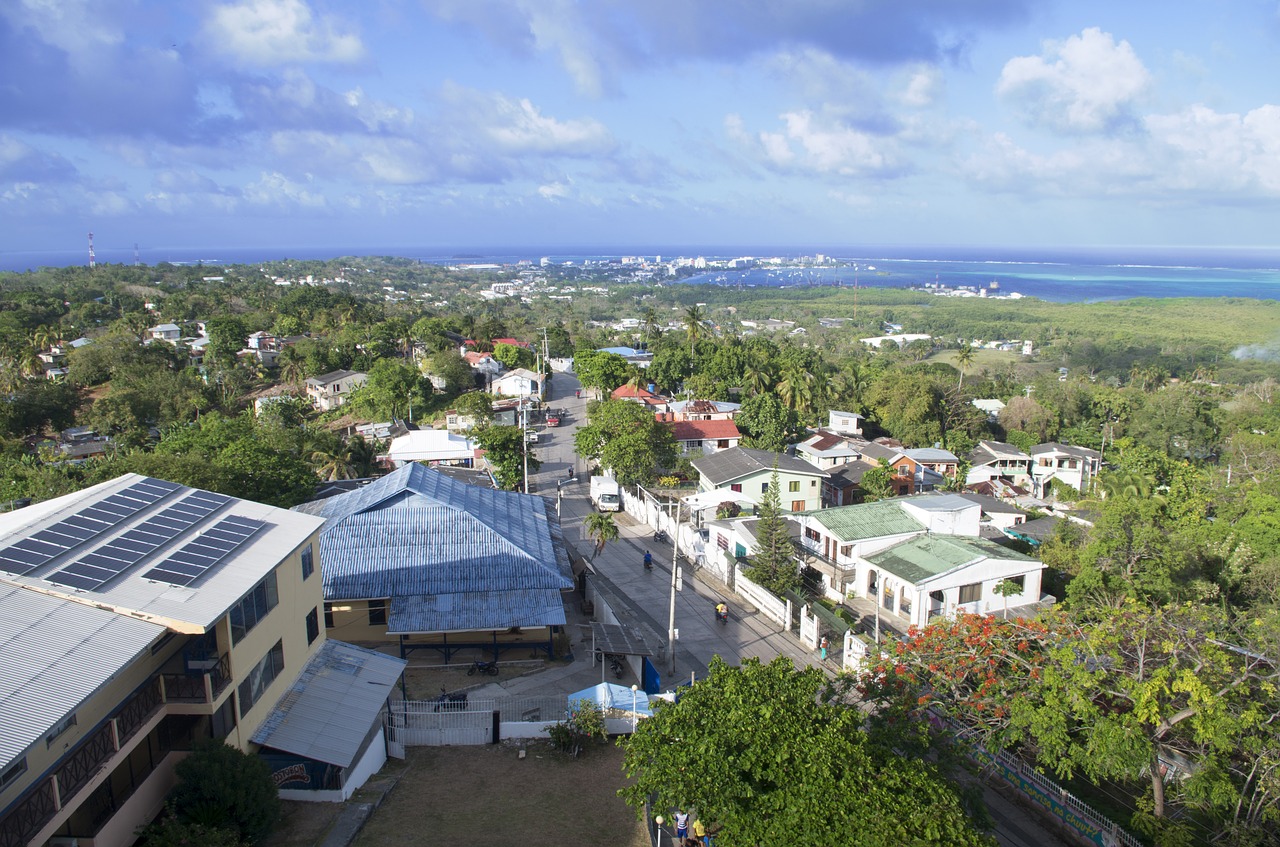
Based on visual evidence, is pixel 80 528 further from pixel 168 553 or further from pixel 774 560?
pixel 774 560

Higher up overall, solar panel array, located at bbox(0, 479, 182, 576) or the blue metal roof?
solar panel array, located at bbox(0, 479, 182, 576)

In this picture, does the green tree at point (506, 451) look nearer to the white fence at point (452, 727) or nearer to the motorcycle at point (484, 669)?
the motorcycle at point (484, 669)

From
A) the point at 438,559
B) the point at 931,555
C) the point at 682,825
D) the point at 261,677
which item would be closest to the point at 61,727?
the point at 261,677

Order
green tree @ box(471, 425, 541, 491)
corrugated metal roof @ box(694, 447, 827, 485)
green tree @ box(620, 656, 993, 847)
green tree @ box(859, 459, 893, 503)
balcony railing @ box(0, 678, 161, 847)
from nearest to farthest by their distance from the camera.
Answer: balcony railing @ box(0, 678, 161, 847)
green tree @ box(620, 656, 993, 847)
green tree @ box(471, 425, 541, 491)
green tree @ box(859, 459, 893, 503)
corrugated metal roof @ box(694, 447, 827, 485)

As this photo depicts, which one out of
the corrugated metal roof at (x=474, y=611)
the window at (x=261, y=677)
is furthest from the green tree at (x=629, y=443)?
the window at (x=261, y=677)

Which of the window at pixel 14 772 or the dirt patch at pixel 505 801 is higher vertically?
the window at pixel 14 772

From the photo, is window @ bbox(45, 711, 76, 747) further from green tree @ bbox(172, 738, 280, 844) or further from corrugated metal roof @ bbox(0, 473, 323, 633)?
green tree @ bbox(172, 738, 280, 844)

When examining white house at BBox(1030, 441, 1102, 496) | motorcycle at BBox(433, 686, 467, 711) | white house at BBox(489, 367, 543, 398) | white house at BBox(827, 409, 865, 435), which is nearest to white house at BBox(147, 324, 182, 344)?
white house at BBox(489, 367, 543, 398)
